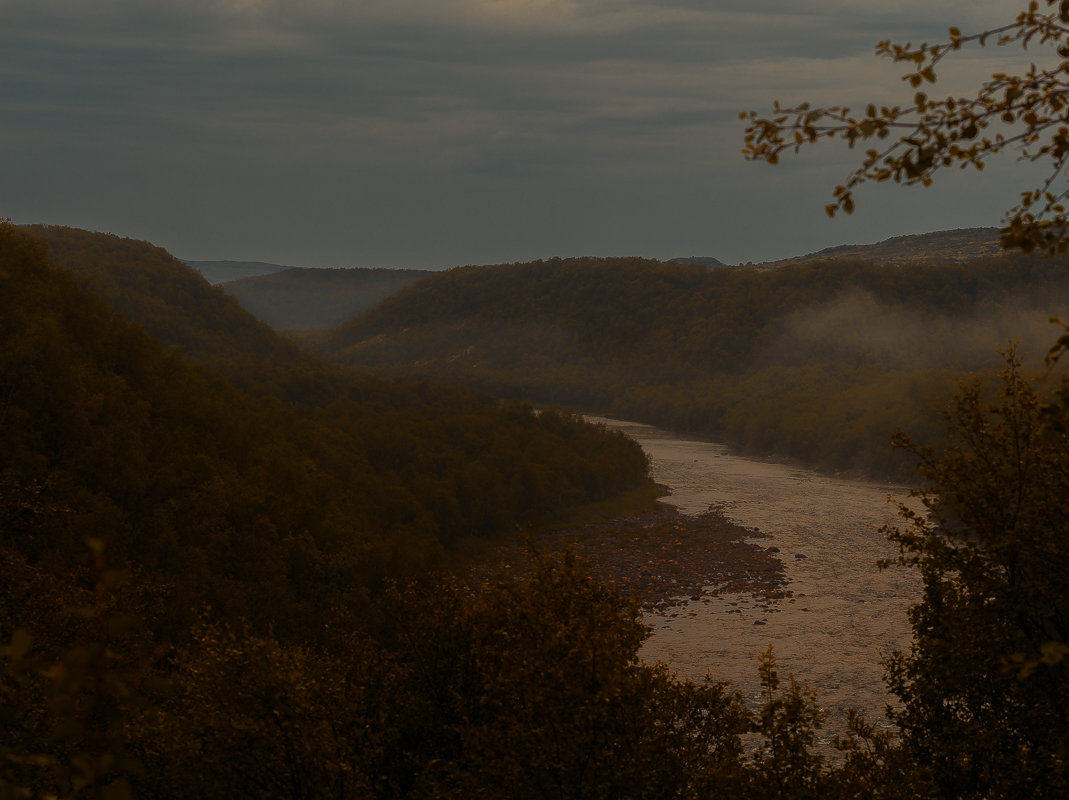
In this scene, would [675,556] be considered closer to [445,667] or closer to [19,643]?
[445,667]

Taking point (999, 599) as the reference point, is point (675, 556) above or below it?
below

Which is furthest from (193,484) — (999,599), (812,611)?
(999,599)

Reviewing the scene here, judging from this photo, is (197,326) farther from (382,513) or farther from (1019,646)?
(1019,646)

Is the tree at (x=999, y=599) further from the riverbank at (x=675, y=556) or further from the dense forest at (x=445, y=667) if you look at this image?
the riverbank at (x=675, y=556)

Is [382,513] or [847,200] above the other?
[847,200]

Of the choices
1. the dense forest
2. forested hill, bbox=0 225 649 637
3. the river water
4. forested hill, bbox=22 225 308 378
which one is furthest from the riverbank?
forested hill, bbox=22 225 308 378

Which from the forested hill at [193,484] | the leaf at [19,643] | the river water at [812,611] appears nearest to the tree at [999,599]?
the river water at [812,611]

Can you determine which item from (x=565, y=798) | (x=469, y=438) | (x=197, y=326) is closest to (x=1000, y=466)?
(x=565, y=798)

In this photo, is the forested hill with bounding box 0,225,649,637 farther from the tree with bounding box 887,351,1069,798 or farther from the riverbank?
the tree with bounding box 887,351,1069,798
